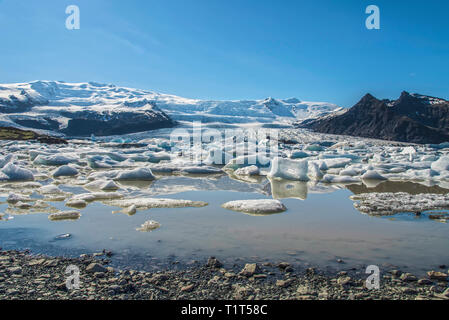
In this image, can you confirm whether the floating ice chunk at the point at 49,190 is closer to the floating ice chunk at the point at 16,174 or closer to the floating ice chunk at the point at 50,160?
the floating ice chunk at the point at 16,174

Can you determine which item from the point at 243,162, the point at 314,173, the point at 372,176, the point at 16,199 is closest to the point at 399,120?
the point at 243,162

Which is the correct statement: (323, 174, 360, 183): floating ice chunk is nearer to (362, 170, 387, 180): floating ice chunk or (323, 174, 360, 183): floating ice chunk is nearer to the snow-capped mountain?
(362, 170, 387, 180): floating ice chunk

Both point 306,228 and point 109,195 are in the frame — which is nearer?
point 306,228

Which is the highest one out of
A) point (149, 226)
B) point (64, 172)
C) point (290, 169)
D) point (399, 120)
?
point (399, 120)

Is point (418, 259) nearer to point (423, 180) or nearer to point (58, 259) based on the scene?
point (58, 259)

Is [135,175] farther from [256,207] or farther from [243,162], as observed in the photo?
[243,162]
